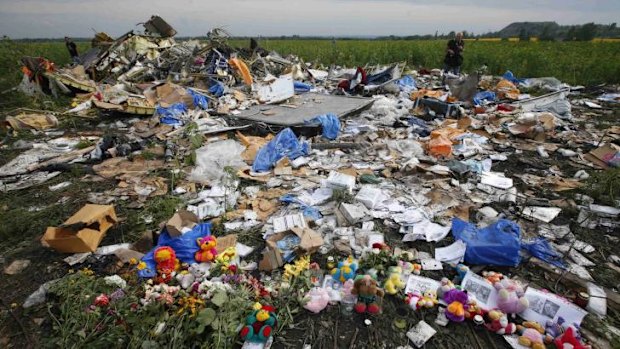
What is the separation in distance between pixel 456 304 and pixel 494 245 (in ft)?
2.58

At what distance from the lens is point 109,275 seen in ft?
8.50

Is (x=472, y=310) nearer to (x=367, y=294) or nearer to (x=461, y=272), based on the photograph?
(x=461, y=272)

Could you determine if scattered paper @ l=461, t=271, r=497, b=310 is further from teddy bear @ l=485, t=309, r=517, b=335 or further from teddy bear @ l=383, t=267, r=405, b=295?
teddy bear @ l=383, t=267, r=405, b=295

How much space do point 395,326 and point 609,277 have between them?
202cm

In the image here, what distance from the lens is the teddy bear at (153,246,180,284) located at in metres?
2.53

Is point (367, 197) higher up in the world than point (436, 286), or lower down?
higher up

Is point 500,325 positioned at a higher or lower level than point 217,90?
lower

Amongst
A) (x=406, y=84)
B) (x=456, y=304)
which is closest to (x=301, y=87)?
(x=406, y=84)

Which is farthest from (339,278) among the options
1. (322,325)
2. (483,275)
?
(483,275)

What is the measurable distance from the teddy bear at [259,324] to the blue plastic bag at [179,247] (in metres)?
0.99

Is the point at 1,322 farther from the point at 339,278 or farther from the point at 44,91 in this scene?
the point at 44,91

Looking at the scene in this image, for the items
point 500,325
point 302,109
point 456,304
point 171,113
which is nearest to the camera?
point 500,325

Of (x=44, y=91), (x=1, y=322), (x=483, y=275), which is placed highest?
(x=44, y=91)

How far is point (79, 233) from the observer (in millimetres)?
2732
